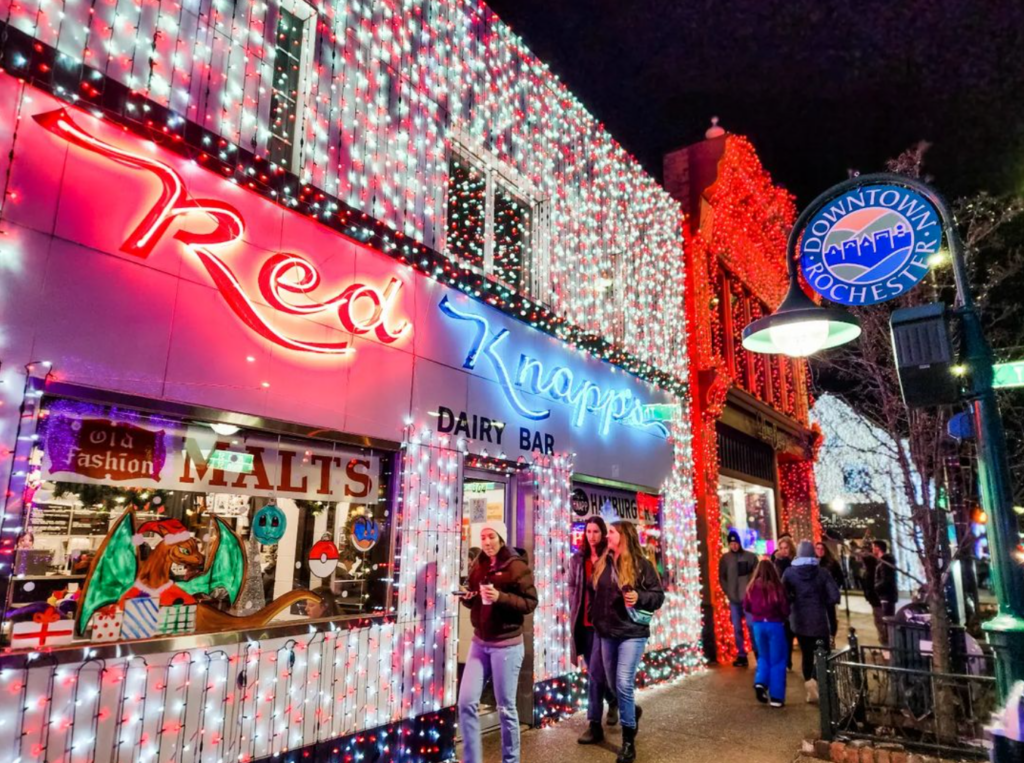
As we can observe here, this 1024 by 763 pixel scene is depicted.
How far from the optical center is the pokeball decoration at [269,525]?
534 centimetres

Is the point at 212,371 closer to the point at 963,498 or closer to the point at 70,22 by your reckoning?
the point at 70,22

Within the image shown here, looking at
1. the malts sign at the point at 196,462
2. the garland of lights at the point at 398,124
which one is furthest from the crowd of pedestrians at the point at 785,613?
the malts sign at the point at 196,462

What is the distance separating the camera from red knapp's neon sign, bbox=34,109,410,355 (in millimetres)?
4574

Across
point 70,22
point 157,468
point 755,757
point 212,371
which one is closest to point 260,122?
point 70,22

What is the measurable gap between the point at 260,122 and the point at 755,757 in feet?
22.7

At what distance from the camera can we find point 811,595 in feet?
27.8

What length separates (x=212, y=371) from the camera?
5.02 m

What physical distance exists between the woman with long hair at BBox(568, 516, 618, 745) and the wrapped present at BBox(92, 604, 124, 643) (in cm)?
403

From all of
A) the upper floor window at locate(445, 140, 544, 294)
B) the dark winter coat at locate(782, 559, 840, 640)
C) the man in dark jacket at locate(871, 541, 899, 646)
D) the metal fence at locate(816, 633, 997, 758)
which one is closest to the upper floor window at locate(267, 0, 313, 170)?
the upper floor window at locate(445, 140, 544, 294)

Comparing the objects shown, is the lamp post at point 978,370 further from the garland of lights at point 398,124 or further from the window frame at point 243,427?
the garland of lights at point 398,124

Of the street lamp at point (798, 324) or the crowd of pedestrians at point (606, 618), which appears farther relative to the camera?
the crowd of pedestrians at point (606, 618)

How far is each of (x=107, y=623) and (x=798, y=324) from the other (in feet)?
16.4

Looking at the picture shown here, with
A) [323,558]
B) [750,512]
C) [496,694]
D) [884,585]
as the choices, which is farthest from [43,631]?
[750,512]

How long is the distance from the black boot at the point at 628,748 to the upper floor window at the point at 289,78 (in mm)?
5659
